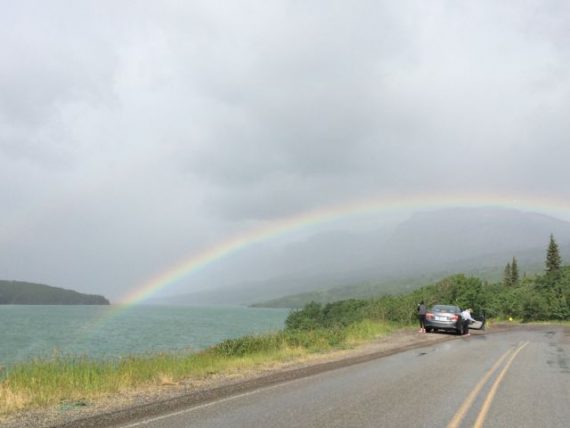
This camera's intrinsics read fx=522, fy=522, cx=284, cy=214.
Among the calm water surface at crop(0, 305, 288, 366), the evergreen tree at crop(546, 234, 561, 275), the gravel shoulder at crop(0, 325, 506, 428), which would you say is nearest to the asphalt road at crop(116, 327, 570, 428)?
the gravel shoulder at crop(0, 325, 506, 428)

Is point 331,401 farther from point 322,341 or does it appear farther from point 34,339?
point 34,339

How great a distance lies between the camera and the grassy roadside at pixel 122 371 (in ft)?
33.6

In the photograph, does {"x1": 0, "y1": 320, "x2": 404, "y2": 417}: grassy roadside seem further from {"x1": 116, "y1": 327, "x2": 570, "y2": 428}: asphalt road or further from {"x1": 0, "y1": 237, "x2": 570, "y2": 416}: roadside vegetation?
{"x1": 116, "y1": 327, "x2": 570, "y2": 428}: asphalt road

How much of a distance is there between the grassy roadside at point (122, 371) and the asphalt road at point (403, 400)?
8.75 ft

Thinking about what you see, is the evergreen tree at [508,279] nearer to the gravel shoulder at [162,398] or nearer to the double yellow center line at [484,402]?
the double yellow center line at [484,402]

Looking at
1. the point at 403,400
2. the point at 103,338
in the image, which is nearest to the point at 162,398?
the point at 403,400

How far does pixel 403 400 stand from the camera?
10.0m

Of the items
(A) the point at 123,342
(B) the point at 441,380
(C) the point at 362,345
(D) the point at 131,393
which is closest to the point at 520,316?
(A) the point at 123,342

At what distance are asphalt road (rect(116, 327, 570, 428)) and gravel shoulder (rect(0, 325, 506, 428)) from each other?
51 centimetres

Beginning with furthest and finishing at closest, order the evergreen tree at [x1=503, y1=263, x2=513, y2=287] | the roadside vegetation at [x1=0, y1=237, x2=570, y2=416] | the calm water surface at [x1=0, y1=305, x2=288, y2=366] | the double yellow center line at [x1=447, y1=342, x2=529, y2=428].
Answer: the evergreen tree at [x1=503, y1=263, x2=513, y2=287] → the calm water surface at [x1=0, y1=305, x2=288, y2=366] → the roadside vegetation at [x1=0, y1=237, x2=570, y2=416] → the double yellow center line at [x1=447, y1=342, x2=529, y2=428]

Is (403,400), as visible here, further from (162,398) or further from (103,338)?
(103,338)

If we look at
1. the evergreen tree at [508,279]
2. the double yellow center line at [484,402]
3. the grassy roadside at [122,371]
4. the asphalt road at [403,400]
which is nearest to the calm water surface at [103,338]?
the grassy roadside at [122,371]

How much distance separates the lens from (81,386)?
11203 millimetres

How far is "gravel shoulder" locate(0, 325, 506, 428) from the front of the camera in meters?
8.39
